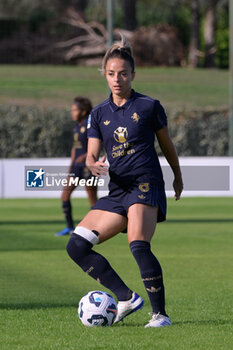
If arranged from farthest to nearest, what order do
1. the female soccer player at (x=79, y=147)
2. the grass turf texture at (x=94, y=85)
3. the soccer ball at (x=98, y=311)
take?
the grass turf texture at (x=94, y=85) → the female soccer player at (x=79, y=147) → the soccer ball at (x=98, y=311)

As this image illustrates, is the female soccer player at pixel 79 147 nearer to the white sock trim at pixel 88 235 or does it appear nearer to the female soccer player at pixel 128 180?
the female soccer player at pixel 128 180

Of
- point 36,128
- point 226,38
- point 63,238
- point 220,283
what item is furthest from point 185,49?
point 220,283

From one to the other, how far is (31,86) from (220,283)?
136 ft

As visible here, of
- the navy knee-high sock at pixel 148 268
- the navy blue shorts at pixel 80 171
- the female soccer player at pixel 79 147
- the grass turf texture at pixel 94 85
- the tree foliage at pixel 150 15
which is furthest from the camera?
the tree foliage at pixel 150 15

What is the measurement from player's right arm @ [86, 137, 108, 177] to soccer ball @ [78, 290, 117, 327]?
1.12 m

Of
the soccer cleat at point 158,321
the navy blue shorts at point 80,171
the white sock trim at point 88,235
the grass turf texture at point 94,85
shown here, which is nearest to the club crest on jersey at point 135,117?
the white sock trim at point 88,235

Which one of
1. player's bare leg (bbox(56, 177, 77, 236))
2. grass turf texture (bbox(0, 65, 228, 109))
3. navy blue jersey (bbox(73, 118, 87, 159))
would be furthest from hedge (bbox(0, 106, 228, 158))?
navy blue jersey (bbox(73, 118, 87, 159))

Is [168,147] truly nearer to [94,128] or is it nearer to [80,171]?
[94,128]

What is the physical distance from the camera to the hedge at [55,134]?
32.6 m

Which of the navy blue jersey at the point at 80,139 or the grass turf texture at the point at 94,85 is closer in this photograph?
the navy blue jersey at the point at 80,139

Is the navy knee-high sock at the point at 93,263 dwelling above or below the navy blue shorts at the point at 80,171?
above

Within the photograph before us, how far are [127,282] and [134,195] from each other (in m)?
3.28

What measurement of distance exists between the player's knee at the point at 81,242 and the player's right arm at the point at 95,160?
1.77ft

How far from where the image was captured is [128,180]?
7043 mm
